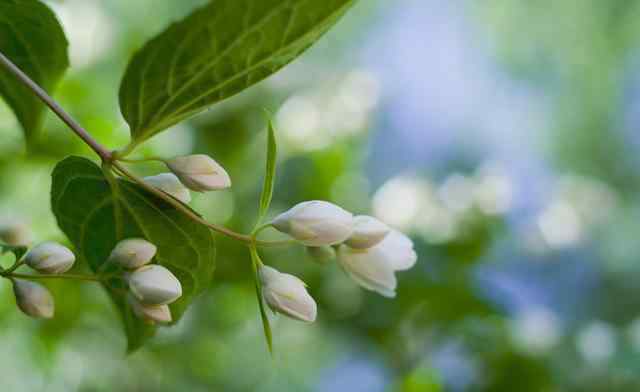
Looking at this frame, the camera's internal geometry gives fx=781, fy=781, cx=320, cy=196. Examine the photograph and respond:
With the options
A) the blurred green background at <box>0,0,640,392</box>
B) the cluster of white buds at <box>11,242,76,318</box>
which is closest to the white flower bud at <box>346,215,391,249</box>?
the cluster of white buds at <box>11,242,76,318</box>

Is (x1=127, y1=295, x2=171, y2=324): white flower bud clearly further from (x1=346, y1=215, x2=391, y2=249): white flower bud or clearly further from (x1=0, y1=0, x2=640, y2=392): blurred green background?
(x1=0, y1=0, x2=640, y2=392): blurred green background

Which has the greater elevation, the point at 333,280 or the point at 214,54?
the point at 214,54

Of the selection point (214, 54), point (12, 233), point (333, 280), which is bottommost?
point (333, 280)

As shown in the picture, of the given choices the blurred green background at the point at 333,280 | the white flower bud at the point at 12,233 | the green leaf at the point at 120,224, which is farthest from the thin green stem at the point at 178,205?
the blurred green background at the point at 333,280

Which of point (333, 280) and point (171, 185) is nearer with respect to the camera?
point (171, 185)

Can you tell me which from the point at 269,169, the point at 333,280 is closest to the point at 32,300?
the point at 269,169

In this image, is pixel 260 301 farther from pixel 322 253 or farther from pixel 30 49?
pixel 30 49

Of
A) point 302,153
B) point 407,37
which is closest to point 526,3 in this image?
point 407,37
